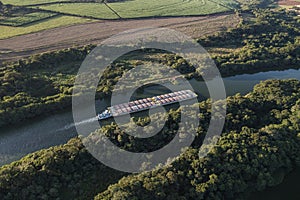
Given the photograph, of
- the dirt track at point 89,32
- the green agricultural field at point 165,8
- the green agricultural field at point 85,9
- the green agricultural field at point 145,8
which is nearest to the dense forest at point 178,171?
the dirt track at point 89,32

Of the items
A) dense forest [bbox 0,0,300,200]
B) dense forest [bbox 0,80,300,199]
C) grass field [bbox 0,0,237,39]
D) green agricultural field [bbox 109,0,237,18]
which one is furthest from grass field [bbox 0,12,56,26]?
dense forest [bbox 0,80,300,199]

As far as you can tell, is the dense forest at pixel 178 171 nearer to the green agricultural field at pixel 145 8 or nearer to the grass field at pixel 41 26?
the grass field at pixel 41 26

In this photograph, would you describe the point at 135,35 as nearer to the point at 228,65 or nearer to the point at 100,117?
the point at 228,65

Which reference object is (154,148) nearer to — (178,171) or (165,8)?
(178,171)

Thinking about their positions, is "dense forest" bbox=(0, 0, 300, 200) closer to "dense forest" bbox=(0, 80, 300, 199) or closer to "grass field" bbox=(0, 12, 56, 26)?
"dense forest" bbox=(0, 80, 300, 199)

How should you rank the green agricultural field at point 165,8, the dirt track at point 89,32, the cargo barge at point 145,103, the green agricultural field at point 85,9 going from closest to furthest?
the cargo barge at point 145,103 → the dirt track at point 89,32 → the green agricultural field at point 85,9 → the green agricultural field at point 165,8

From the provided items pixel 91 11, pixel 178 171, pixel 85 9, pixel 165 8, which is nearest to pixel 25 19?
pixel 85 9
